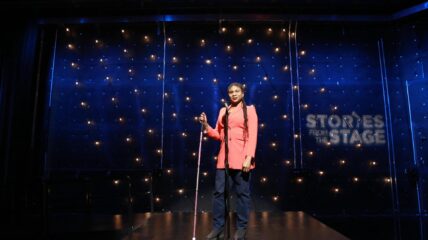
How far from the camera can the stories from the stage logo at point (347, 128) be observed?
474 centimetres

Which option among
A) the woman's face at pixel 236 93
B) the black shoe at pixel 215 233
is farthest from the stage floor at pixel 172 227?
the woman's face at pixel 236 93

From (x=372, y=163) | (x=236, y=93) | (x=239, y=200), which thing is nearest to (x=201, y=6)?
(x=236, y=93)

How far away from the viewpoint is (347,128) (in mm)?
4758

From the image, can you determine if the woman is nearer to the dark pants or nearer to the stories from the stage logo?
the dark pants

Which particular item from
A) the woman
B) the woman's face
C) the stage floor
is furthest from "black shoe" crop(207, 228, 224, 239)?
the woman's face

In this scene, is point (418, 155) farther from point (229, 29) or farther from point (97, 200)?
point (97, 200)

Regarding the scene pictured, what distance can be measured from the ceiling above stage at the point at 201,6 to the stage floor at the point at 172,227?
3.06 meters

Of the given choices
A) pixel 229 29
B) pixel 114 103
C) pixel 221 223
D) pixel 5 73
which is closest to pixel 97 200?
pixel 114 103

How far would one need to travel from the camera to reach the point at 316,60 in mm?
4934

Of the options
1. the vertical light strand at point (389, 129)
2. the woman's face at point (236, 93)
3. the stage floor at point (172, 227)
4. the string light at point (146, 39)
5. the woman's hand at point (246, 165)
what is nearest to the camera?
the woman's hand at point (246, 165)

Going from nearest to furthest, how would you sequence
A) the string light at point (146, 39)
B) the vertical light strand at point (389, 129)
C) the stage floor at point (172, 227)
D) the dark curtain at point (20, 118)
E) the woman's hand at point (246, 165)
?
1. the woman's hand at point (246, 165)
2. the stage floor at point (172, 227)
3. the dark curtain at point (20, 118)
4. the vertical light strand at point (389, 129)
5. the string light at point (146, 39)

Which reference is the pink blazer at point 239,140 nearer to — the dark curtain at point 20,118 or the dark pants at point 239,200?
the dark pants at point 239,200

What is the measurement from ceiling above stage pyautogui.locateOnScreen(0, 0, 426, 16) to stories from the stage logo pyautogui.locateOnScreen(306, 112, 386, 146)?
5.41ft

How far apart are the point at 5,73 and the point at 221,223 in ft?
13.6
